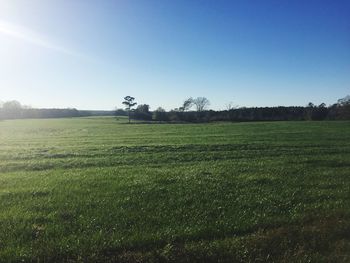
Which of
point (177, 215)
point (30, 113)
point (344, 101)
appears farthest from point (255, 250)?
point (30, 113)

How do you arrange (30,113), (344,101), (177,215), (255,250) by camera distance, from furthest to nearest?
(30,113)
(344,101)
(177,215)
(255,250)

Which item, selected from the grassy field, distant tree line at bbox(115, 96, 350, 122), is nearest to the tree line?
distant tree line at bbox(115, 96, 350, 122)

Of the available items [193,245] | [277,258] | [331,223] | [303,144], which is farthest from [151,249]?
[303,144]

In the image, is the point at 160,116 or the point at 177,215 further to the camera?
the point at 160,116

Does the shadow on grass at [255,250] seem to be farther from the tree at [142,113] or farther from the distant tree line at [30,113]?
the distant tree line at [30,113]

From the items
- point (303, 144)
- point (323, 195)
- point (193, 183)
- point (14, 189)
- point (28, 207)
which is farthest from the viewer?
point (303, 144)

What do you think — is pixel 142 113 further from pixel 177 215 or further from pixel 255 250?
pixel 255 250

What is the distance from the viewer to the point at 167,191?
13.8m

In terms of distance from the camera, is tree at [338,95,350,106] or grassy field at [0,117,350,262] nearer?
grassy field at [0,117,350,262]

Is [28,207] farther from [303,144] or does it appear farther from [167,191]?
[303,144]

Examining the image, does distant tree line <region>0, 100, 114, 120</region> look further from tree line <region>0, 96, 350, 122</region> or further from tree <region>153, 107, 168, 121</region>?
tree <region>153, 107, 168, 121</region>

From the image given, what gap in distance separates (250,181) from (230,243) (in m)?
7.29

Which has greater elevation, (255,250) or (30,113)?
(30,113)

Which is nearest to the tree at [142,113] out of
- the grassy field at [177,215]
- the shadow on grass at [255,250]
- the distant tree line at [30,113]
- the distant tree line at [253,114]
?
the distant tree line at [253,114]
